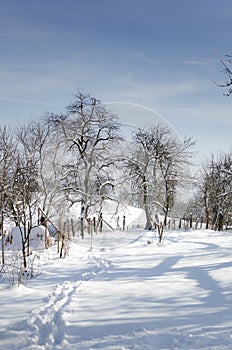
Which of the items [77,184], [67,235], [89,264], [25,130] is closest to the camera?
[89,264]

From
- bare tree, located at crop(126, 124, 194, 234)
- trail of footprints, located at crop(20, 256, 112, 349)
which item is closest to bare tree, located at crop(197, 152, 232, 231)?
bare tree, located at crop(126, 124, 194, 234)

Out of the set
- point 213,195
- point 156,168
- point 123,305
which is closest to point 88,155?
point 156,168

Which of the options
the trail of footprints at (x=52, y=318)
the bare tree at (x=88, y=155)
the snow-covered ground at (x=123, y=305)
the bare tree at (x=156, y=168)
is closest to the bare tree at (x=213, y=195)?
the bare tree at (x=156, y=168)

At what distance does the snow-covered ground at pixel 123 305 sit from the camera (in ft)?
10.4

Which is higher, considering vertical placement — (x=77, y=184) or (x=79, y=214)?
(x=77, y=184)

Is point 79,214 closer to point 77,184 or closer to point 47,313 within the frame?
point 77,184

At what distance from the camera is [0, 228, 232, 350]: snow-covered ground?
3.16 m

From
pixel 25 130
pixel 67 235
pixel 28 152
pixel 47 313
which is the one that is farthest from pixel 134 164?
pixel 47 313

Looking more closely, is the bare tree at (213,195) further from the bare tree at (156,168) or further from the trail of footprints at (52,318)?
the trail of footprints at (52,318)

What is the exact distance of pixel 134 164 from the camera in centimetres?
1167

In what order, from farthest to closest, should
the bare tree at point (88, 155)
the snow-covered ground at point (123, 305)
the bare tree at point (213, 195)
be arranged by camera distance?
the bare tree at point (213, 195) < the bare tree at point (88, 155) < the snow-covered ground at point (123, 305)

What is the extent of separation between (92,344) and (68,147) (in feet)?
27.7

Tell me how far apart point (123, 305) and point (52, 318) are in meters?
0.96

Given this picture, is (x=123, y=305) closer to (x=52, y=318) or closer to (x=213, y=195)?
(x=52, y=318)
